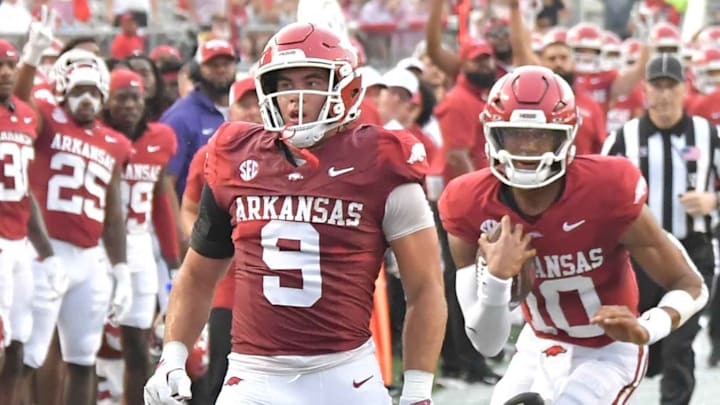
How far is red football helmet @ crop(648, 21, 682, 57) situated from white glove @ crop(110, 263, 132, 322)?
5.80 meters

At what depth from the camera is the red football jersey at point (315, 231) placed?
4207 millimetres

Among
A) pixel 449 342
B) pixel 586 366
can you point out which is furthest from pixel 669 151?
pixel 586 366

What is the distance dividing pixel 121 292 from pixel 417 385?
11.2 ft

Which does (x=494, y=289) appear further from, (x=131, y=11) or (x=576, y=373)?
(x=131, y=11)

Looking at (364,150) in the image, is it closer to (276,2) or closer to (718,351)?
(718,351)

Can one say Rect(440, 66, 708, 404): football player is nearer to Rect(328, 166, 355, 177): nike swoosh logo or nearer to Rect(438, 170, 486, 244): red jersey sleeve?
Rect(438, 170, 486, 244): red jersey sleeve

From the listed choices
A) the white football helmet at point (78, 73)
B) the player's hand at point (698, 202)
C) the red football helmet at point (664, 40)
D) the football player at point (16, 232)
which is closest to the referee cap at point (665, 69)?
the player's hand at point (698, 202)

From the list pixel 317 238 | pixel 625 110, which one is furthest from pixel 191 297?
pixel 625 110

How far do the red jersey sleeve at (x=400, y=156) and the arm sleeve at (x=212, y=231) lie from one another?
510 millimetres

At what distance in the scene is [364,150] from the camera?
422cm

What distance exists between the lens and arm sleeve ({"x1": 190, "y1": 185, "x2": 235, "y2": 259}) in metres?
4.42

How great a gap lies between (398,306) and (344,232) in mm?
5744

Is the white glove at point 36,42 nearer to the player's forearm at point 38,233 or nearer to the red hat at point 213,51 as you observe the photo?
the player's forearm at point 38,233

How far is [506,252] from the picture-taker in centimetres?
461
